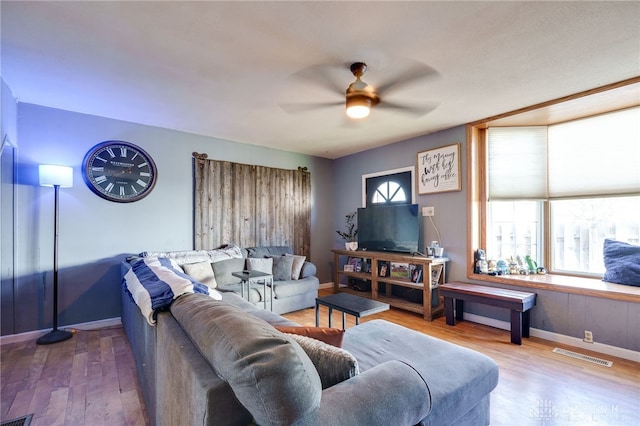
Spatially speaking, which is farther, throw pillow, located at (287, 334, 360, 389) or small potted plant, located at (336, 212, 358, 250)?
small potted plant, located at (336, 212, 358, 250)

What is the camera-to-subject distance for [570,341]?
2.90 m

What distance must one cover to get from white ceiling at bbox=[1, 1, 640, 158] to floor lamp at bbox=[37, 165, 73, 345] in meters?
0.72

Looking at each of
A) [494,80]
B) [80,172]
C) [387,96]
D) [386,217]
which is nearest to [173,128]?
[80,172]

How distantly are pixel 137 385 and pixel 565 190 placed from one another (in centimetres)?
458

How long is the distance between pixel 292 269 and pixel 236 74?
8.59 ft

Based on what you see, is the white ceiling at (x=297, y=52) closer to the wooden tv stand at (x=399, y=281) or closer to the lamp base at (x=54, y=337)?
the wooden tv stand at (x=399, y=281)

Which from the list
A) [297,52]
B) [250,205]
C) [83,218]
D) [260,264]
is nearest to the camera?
[297,52]

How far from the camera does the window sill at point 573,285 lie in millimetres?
2602

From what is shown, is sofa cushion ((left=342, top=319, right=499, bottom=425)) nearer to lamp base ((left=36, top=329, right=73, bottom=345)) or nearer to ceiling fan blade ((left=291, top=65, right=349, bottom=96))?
ceiling fan blade ((left=291, top=65, right=349, bottom=96))

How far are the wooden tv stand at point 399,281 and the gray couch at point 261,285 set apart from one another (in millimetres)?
776

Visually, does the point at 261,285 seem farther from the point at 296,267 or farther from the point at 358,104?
the point at 358,104

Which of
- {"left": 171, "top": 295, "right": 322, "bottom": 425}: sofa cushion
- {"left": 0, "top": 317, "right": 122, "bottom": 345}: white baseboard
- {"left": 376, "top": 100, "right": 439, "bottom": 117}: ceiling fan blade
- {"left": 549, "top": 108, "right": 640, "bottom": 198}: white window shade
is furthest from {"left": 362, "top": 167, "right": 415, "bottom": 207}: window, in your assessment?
{"left": 0, "top": 317, "right": 122, "bottom": 345}: white baseboard

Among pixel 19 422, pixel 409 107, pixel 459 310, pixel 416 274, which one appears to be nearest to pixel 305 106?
pixel 409 107

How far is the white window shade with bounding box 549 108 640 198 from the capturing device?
9.53 ft
